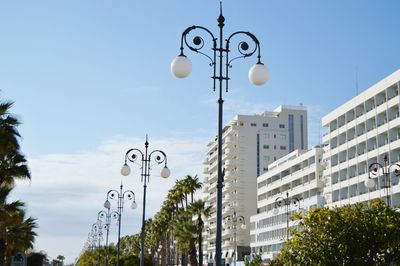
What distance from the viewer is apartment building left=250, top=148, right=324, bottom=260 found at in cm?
8731

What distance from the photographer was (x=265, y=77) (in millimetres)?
14297

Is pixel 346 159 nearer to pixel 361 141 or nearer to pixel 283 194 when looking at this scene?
pixel 361 141

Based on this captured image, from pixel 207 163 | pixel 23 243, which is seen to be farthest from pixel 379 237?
pixel 207 163

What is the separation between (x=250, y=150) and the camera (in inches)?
4742

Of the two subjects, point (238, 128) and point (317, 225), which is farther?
point (238, 128)

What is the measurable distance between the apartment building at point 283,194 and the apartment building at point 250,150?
212 inches

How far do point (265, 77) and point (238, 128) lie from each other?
107 m

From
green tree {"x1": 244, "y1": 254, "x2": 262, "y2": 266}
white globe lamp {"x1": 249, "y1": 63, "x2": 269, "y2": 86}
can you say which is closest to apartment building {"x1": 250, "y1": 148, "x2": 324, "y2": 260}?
green tree {"x1": 244, "y1": 254, "x2": 262, "y2": 266}

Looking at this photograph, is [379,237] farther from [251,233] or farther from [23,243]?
[251,233]

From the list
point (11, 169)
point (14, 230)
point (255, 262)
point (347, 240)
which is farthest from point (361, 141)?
point (347, 240)

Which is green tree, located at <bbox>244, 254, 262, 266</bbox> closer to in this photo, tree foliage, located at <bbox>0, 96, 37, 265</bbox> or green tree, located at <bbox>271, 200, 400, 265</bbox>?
tree foliage, located at <bbox>0, 96, 37, 265</bbox>

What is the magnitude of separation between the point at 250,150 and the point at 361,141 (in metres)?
50.0

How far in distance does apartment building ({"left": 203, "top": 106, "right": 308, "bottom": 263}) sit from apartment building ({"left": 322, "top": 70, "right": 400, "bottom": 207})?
122 feet

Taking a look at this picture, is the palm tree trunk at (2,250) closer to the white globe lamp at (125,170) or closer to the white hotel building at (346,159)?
the white globe lamp at (125,170)
